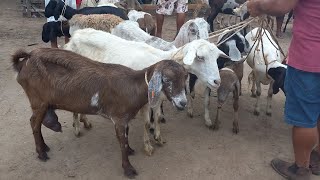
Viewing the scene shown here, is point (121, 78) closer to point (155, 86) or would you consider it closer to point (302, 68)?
point (155, 86)

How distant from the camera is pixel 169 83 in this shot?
3471mm

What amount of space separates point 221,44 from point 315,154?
6.54 feet

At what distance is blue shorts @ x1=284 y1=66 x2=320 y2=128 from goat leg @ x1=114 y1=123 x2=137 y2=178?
5.19ft

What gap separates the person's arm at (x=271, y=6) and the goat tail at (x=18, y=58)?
2.25 metres

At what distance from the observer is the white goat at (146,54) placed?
13.8 ft

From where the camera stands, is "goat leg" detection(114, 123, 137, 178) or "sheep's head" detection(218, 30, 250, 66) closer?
"goat leg" detection(114, 123, 137, 178)

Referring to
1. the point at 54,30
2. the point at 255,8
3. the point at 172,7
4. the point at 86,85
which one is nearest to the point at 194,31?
the point at 255,8

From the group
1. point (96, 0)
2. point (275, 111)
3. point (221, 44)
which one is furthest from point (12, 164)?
point (96, 0)

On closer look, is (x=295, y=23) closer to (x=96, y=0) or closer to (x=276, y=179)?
(x=276, y=179)

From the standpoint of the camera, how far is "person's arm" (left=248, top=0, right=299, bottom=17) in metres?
3.04

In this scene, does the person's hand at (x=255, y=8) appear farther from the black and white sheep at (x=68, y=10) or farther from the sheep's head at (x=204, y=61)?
the black and white sheep at (x=68, y=10)

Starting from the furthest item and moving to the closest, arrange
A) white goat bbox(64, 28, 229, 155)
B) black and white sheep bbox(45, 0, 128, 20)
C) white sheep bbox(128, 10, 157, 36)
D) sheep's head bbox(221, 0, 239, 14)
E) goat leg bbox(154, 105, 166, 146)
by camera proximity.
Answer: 1. sheep's head bbox(221, 0, 239, 14)
2. white sheep bbox(128, 10, 157, 36)
3. black and white sheep bbox(45, 0, 128, 20)
4. goat leg bbox(154, 105, 166, 146)
5. white goat bbox(64, 28, 229, 155)

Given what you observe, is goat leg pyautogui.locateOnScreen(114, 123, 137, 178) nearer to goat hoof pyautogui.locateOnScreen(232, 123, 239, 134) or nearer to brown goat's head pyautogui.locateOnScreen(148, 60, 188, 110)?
brown goat's head pyautogui.locateOnScreen(148, 60, 188, 110)

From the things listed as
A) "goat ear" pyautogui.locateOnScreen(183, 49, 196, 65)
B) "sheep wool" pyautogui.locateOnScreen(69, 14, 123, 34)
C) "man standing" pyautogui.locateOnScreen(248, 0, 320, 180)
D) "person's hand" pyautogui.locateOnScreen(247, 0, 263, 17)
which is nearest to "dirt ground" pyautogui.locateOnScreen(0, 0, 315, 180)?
"man standing" pyautogui.locateOnScreen(248, 0, 320, 180)
